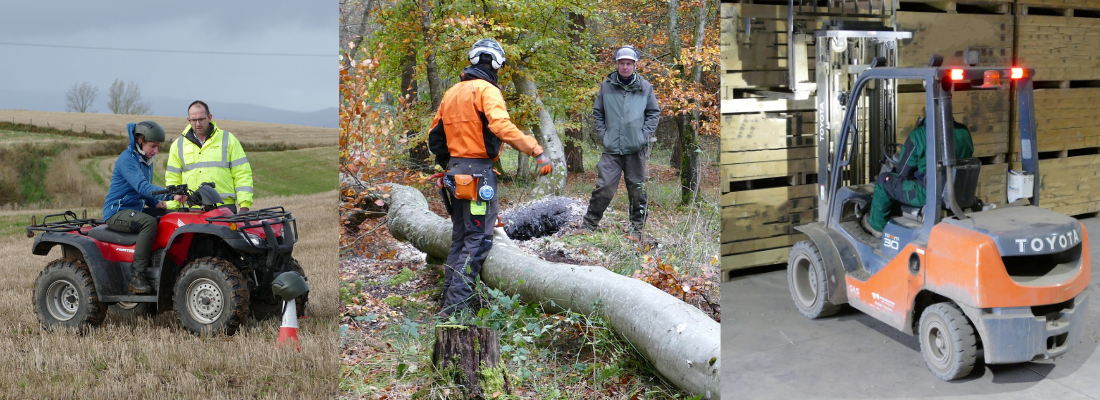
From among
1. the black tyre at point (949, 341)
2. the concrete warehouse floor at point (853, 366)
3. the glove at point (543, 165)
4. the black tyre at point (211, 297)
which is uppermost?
the glove at point (543, 165)

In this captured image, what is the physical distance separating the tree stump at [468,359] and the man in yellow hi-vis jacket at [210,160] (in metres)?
2.17

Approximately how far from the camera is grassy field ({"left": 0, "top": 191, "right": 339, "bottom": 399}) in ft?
11.4

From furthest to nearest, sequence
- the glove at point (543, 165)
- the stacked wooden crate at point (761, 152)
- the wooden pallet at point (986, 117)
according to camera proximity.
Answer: the wooden pallet at point (986, 117) → the stacked wooden crate at point (761, 152) → the glove at point (543, 165)

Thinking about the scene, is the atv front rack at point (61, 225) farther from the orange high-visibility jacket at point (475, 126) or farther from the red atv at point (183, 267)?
the orange high-visibility jacket at point (475, 126)

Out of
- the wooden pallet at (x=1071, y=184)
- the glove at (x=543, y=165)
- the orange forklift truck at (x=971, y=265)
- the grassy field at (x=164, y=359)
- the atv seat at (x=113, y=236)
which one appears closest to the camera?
the glove at (x=543, y=165)

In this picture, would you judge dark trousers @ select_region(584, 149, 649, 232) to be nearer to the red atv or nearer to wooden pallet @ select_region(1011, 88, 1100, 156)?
the red atv

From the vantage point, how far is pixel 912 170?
4324 mm

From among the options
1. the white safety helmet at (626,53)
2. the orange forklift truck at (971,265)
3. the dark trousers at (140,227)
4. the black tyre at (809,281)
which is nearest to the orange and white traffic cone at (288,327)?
the dark trousers at (140,227)

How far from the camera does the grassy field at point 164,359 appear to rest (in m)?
3.46

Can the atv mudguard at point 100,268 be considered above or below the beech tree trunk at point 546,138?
below

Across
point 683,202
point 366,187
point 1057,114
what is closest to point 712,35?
point 683,202

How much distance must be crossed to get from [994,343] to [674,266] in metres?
1.66

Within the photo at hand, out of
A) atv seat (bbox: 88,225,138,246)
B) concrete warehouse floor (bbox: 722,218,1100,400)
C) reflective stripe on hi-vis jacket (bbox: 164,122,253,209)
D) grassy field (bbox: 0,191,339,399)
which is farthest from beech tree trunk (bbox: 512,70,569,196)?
atv seat (bbox: 88,225,138,246)

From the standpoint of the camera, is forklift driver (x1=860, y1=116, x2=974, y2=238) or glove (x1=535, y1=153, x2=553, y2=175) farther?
forklift driver (x1=860, y1=116, x2=974, y2=238)
